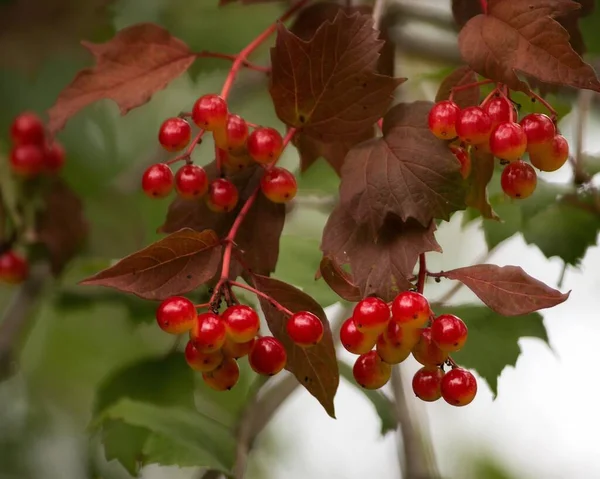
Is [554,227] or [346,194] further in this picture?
[554,227]

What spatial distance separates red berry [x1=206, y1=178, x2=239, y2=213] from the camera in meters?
0.48

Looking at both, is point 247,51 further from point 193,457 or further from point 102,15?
point 102,15

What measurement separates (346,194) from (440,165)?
0.06 meters

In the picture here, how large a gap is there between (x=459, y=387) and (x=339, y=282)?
0.28 feet

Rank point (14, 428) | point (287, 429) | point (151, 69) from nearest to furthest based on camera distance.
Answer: point (151, 69) < point (14, 428) < point (287, 429)

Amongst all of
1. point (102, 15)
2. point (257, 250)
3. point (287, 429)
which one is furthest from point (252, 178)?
point (287, 429)

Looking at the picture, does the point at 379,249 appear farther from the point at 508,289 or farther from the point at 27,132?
the point at 27,132

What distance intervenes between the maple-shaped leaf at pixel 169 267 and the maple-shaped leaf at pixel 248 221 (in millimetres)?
49

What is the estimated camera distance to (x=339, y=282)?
1.40 feet

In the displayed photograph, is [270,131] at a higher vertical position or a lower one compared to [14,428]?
higher

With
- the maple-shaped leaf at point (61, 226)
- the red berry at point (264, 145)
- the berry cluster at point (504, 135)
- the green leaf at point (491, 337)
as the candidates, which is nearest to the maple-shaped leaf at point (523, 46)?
the berry cluster at point (504, 135)

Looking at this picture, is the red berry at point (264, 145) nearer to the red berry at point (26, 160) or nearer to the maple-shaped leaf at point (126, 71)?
the maple-shaped leaf at point (126, 71)

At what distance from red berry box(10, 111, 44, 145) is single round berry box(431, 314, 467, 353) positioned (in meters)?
0.74

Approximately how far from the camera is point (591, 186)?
0.70 m
